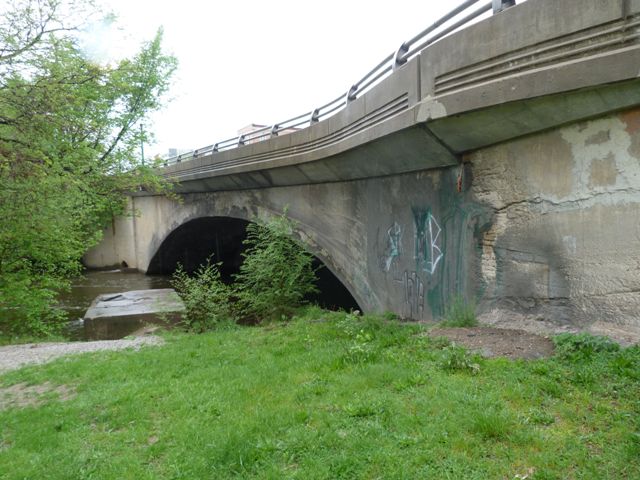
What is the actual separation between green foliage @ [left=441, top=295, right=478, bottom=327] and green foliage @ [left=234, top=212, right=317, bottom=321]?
146 inches

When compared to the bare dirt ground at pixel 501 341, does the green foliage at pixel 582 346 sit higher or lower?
higher

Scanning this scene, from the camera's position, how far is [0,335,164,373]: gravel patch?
21.9 ft

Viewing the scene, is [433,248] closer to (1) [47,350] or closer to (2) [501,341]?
(2) [501,341]

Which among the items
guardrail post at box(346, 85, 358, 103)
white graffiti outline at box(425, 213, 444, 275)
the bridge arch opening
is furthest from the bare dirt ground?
the bridge arch opening

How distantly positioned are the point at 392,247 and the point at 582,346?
356 cm

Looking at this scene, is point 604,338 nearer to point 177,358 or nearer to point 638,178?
point 638,178

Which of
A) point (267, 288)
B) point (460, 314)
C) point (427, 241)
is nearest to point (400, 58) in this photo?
point (427, 241)

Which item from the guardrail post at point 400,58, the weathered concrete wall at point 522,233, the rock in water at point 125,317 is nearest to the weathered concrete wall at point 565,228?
the weathered concrete wall at point 522,233

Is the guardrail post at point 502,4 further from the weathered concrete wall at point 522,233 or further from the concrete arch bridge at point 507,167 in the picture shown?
the weathered concrete wall at point 522,233

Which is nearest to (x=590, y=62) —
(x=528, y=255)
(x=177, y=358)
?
(x=528, y=255)

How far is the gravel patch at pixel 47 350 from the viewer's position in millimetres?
6676

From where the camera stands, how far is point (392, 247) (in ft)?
22.7

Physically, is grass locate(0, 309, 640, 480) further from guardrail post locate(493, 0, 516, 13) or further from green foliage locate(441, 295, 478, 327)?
guardrail post locate(493, 0, 516, 13)

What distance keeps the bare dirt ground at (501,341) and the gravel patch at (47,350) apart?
484 centimetres
